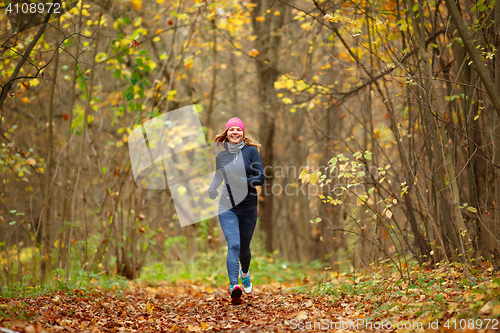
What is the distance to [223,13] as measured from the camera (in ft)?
31.0

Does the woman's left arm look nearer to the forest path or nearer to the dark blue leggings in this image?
the dark blue leggings

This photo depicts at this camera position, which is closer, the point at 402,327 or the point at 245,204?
the point at 402,327

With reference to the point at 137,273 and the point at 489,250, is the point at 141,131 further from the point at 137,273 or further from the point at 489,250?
the point at 489,250

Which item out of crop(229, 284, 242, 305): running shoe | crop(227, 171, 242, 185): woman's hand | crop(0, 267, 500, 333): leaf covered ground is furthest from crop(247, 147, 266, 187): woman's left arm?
crop(0, 267, 500, 333): leaf covered ground

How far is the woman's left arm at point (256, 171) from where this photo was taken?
196 inches

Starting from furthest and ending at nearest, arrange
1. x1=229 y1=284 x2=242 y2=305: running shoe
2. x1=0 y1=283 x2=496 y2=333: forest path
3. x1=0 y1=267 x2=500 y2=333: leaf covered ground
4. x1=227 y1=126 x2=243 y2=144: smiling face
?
x1=227 y1=126 x2=243 y2=144: smiling face, x1=229 y1=284 x2=242 y2=305: running shoe, x1=0 y1=283 x2=496 y2=333: forest path, x1=0 y1=267 x2=500 y2=333: leaf covered ground

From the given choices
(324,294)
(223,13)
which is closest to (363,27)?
(223,13)

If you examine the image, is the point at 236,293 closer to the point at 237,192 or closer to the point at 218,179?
the point at 237,192

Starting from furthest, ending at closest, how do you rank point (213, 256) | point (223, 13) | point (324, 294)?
1. point (213, 256)
2. point (223, 13)
3. point (324, 294)

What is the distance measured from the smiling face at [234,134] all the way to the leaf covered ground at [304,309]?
7.09 ft

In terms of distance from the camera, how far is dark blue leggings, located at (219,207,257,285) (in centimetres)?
484

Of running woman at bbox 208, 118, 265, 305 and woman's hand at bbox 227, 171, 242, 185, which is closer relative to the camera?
running woman at bbox 208, 118, 265, 305

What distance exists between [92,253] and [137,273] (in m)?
1.24

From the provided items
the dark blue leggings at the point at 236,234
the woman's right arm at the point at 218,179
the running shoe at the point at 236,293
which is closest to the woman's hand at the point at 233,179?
the woman's right arm at the point at 218,179
